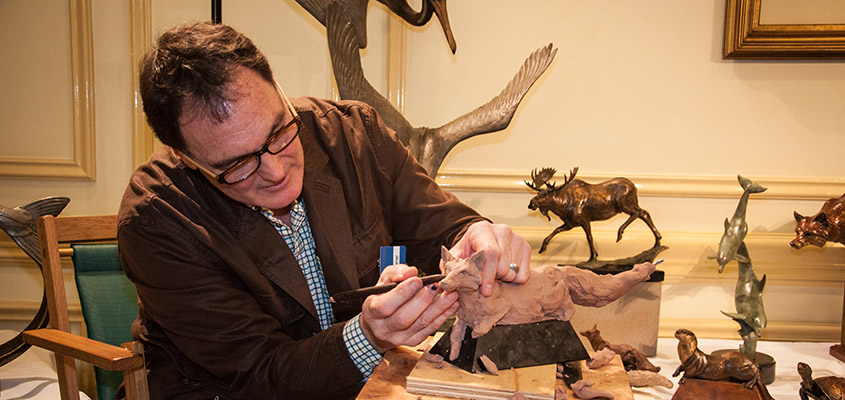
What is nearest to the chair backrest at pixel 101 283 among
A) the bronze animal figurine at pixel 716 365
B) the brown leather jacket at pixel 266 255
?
the brown leather jacket at pixel 266 255

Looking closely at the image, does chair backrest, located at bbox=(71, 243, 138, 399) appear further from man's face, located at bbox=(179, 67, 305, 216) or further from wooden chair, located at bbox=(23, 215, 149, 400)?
man's face, located at bbox=(179, 67, 305, 216)

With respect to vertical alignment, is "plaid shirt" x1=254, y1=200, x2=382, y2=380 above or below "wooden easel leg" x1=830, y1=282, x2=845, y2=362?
above

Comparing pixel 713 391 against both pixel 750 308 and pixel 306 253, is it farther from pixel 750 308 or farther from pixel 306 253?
pixel 306 253

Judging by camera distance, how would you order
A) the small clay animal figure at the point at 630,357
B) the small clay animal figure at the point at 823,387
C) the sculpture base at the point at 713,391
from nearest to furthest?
the small clay animal figure at the point at 823,387
the sculpture base at the point at 713,391
the small clay animal figure at the point at 630,357

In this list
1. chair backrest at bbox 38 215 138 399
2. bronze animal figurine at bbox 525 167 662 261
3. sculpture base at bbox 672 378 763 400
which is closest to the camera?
sculpture base at bbox 672 378 763 400

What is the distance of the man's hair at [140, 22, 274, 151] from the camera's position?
4.50ft

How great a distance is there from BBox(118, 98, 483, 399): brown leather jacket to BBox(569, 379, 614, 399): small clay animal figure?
1.79 ft

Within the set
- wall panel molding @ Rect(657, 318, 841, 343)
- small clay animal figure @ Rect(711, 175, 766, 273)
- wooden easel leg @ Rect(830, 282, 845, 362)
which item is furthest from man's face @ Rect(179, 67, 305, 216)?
wooden easel leg @ Rect(830, 282, 845, 362)

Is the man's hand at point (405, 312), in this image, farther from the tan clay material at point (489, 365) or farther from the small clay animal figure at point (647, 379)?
the small clay animal figure at point (647, 379)

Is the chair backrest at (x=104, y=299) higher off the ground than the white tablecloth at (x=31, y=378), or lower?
higher

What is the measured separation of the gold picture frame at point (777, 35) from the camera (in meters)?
2.85

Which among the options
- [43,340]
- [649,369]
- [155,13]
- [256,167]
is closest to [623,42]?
[649,369]

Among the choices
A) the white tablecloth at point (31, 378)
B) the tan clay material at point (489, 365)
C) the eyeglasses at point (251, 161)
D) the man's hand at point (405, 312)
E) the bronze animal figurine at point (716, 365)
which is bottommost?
the white tablecloth at point (31, 378)

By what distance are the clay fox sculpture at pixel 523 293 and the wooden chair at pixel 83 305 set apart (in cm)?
87
